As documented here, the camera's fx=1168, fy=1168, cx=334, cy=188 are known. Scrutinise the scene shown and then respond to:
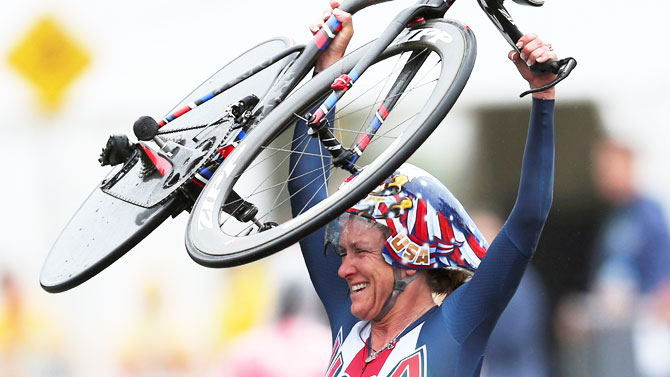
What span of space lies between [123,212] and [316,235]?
0.53 metres

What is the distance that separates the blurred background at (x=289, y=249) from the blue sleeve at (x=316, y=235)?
2.01 m

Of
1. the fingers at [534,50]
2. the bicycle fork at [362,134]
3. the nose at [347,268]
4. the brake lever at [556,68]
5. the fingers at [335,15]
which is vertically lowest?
the nose at [347,268]

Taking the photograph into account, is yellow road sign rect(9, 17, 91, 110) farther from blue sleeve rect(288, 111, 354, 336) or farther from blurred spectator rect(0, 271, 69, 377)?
blue sleeve rect(288, 111, 354, 336)

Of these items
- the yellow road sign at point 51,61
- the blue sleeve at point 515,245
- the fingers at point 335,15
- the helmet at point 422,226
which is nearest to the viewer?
the blue sleeve at point 515,245

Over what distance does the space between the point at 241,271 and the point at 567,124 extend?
1.95 meters

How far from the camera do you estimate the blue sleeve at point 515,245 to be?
2592 millimetres

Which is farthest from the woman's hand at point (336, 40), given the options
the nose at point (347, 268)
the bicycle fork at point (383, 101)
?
the nose at point (347, 268)

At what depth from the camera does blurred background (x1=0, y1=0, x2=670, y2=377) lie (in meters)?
5.08

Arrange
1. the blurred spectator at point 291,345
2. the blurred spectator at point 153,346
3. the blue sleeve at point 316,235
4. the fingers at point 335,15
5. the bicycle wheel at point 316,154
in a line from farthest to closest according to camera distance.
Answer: the blurred spectator at point 153,346 < the blurred spectator at point 291,345 < the blue sleeve at point 316,235 < the fingers at point 335,15 < the bicycle wheel at point 316,154

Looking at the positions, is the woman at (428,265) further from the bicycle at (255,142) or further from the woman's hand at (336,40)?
the bicycle at (255,142)

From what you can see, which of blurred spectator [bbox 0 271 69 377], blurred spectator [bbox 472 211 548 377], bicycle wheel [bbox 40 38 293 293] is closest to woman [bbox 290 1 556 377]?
bicycle wheel [bbox 40 38 293 293]

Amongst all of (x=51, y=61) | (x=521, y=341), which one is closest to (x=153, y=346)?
(x=51, y=61)

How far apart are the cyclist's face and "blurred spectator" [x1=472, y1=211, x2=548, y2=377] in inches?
90.0

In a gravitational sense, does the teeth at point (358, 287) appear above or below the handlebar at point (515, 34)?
below
